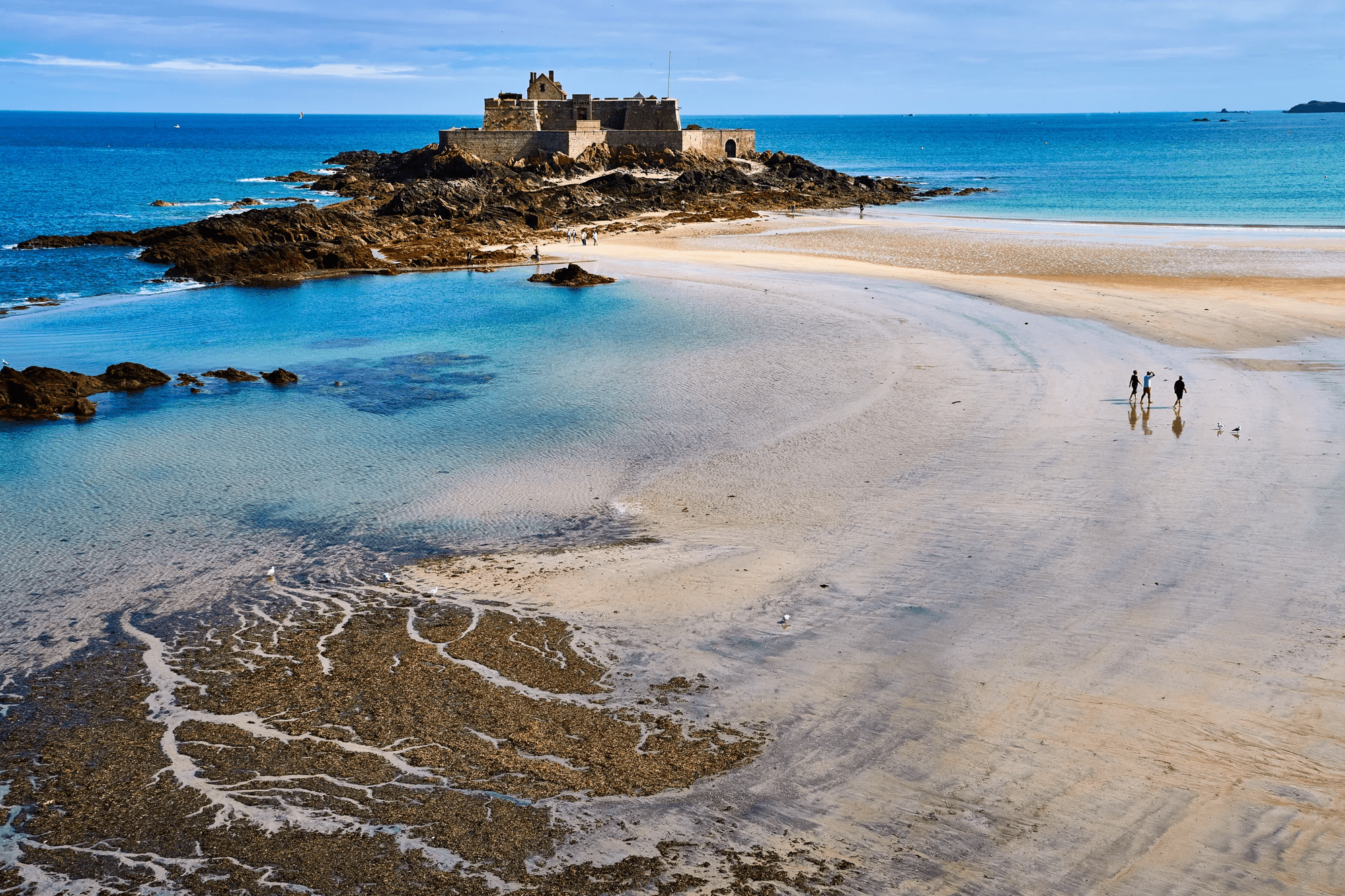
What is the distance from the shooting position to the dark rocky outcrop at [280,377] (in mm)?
22812

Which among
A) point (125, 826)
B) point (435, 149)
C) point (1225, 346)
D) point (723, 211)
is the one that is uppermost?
point (435, 149)

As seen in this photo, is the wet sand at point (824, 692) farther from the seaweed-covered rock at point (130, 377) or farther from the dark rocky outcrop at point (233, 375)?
the seaweed-covered rock at point (130, 377)

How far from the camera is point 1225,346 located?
77.9 ft

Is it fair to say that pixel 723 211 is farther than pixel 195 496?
Yes

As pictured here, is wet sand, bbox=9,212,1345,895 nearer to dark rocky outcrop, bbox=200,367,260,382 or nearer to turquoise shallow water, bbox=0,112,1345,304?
dark rocky outcrop, bbox=200,367,260,382

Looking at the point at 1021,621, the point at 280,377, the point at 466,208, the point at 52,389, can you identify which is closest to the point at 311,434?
the point at 280,377

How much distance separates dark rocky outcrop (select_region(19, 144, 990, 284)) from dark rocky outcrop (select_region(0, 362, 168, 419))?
52.6 ft

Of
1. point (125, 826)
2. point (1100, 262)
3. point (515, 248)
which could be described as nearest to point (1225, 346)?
point (1100, 262)

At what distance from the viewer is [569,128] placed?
71.2 metres

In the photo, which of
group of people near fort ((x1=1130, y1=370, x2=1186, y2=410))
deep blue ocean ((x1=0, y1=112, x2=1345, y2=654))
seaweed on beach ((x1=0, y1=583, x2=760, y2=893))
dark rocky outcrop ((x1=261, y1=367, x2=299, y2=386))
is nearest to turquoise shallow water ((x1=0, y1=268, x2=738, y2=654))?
deep blue ocean ((x1=0, y1=112, x2=1345, y2=654))

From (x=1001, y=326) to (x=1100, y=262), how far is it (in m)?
12.8

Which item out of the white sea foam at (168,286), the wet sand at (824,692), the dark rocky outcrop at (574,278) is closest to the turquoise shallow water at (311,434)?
the wet sand at (824,692)

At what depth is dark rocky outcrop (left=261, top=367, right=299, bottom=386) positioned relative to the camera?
74.8ft

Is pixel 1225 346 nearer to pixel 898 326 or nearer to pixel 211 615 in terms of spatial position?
pixel 898 326
